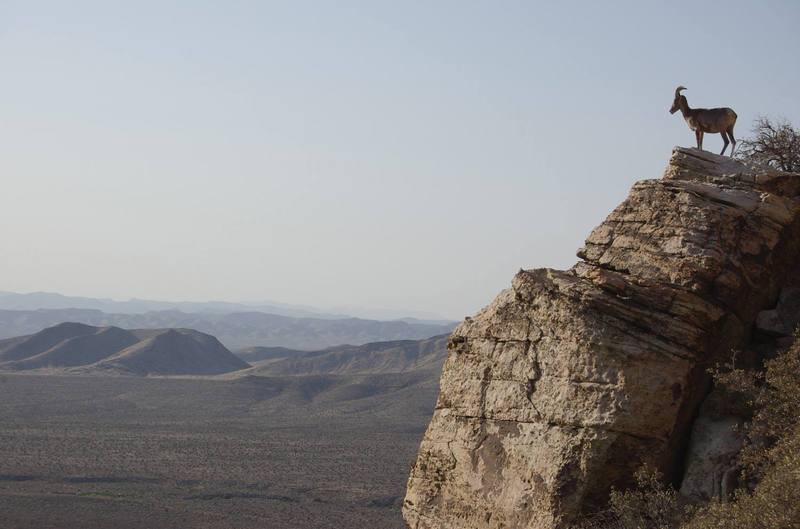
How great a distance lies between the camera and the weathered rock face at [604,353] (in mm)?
11648

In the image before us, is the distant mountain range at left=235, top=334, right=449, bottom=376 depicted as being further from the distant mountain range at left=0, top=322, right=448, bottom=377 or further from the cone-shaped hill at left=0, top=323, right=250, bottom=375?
the cone-shaped hill at left=0, top=323, right=250, bottom=375

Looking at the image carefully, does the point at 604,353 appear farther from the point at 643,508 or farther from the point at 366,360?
the point at 366,360

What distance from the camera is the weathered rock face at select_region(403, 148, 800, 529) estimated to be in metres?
11.6

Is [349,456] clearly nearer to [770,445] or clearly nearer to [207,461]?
[207,461]

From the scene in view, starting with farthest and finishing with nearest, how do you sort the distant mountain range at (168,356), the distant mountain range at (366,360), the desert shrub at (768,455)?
the distant mountain range at (366,360) < the distant mountain range at (168,356) < the desert shrub at (768,455)

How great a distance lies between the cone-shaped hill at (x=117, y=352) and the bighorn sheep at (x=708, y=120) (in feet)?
341

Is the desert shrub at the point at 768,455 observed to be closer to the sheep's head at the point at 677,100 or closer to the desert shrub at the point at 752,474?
the desert shrub at the point at 752,474

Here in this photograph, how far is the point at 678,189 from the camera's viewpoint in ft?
43.7

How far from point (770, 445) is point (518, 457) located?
368cm

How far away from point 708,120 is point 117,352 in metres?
123

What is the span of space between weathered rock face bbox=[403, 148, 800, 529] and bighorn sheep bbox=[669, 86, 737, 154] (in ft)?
7.08

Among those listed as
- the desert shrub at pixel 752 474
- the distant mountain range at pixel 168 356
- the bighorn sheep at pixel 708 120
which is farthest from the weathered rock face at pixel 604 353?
the distant mountain range at pixel 168 356

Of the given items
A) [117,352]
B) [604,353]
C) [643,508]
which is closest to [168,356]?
[117,352]

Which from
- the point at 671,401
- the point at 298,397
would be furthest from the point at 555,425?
the point at 298,397
